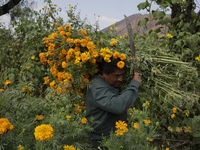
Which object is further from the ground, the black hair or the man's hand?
the black hair

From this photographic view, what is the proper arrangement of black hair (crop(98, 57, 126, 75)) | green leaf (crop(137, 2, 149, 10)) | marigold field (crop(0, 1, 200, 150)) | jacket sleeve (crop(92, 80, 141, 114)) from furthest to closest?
green leaf (crop(137, 2, 149, 10))
black hair (crop(98, 57, 126, 75))
jacket sleeve (crop(92, 80, 141, 114))
marigold field (crop(0, 1, 200, 150))

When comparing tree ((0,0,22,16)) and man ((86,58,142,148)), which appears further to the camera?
tree ((0,0,22,16))

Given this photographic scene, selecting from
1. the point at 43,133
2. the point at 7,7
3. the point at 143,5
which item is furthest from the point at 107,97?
the point at 7,7

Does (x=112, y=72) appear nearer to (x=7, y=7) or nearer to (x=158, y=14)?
(x=158, y=14)

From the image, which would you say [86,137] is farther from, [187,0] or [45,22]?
[45,22]

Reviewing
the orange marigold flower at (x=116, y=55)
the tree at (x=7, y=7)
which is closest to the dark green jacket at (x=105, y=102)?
the orange marigold flower at (x=116, y=55)

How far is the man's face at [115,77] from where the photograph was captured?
169cm

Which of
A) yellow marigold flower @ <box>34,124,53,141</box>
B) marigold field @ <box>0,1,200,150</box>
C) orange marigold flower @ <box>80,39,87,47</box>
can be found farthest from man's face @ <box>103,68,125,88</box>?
yellow marigold flower @ <box>34,124,53,141</box>

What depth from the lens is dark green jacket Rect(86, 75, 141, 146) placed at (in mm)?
1527

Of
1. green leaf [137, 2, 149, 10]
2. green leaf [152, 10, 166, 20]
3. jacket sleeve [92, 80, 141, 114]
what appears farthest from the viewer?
green leaf [137, 2, 149, 10]

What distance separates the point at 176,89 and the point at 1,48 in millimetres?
4474

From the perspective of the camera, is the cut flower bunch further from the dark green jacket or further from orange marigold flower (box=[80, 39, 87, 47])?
the dark green jacket

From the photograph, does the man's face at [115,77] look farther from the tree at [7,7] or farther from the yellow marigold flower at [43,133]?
the tree at [7,7]

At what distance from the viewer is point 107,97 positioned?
1.54 m
